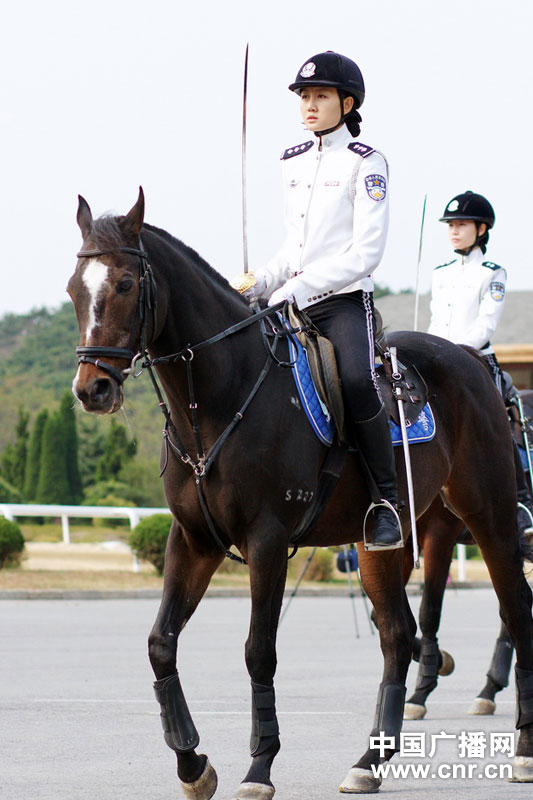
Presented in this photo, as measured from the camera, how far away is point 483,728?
9.41m

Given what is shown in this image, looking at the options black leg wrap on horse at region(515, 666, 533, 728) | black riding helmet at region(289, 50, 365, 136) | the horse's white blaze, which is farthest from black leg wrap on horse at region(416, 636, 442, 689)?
the horse's white blaze

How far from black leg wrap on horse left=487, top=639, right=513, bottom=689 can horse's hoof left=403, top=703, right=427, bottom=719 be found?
0.72m

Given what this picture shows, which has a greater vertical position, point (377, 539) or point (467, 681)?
point (377, 539)

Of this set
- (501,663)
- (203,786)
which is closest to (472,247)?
(501,663)

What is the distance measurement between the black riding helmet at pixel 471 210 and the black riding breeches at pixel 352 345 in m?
3.60

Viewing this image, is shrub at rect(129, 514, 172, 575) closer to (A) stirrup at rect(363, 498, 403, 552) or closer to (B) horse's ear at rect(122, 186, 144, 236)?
(A) stirrup at rect(363, 498, 403, 552)

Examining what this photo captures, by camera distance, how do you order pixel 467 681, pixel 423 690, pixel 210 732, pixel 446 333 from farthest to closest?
pixel 467 681, pixel 446 333, pixel 423 690, pixel 210 732

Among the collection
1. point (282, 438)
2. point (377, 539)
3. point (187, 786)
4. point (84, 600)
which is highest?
point (282, 438)

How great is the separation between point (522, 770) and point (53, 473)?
37.3 meters

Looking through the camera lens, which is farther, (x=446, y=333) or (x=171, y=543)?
(x=446, y=333)

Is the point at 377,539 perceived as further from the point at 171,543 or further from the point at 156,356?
the point at 156,356

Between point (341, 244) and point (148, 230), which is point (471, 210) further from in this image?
point (148, 230)

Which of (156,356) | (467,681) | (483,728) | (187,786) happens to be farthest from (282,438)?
(467,681)

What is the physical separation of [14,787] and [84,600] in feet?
51.9
